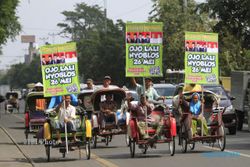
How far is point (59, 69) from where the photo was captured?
16641 millimetres

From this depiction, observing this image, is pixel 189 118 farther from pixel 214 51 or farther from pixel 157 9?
pixel 157 9

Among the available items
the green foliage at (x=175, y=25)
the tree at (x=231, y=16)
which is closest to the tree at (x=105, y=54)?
the green foliage at (x=175, y=25)

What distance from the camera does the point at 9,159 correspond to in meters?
16.5

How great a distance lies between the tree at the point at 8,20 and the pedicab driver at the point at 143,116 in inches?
881

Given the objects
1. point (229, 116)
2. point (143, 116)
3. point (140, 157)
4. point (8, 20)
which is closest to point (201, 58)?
point (143, 116)

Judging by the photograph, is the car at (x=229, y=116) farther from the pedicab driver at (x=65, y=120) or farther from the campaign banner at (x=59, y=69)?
the pedicab driver at (x=65, y=120)

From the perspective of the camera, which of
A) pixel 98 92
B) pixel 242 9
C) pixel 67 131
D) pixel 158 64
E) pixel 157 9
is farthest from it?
pixel 157 9

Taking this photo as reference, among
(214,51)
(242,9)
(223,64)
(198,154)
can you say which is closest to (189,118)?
(198,154)

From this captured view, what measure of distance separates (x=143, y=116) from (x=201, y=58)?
2436 millimetres

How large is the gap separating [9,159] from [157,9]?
139 ft

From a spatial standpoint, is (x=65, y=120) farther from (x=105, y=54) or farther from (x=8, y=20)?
(x=105, y=54)

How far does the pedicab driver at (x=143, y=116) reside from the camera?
1652 cm

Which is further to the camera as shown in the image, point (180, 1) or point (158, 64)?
point (180, 1)

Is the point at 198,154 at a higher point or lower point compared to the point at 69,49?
lower
